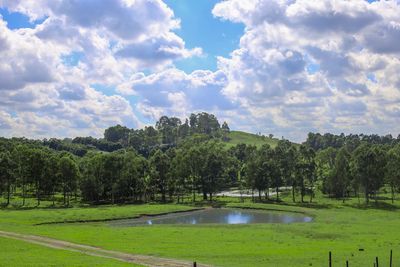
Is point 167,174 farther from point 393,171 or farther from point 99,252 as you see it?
point 99,252

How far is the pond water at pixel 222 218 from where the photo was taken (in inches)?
3826

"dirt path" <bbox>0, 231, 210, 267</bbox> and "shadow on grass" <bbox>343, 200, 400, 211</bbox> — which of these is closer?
"dirt path" <bbox>0, 231, 210, 267</bbox>

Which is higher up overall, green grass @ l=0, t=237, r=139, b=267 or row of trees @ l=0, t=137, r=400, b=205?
row of trees @ l=0, t=137, r=400, b=205

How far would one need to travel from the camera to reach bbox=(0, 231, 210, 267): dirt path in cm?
4274

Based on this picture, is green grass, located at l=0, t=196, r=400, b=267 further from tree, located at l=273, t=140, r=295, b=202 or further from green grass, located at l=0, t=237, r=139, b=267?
tree, located at l=273, t=140, r=295, b=202

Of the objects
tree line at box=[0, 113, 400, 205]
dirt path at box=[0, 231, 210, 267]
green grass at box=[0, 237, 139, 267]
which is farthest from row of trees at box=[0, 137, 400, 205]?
green grass at box=[0, 237, 139, 267]

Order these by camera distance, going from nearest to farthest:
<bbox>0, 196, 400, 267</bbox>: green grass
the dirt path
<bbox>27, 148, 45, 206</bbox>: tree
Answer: the dirt path, <bbox>0, 196, 400, 267</bbox>: green grass, <bbox>27, 148, 45, 206</bbox>: tree

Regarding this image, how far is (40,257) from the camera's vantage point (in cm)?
4397

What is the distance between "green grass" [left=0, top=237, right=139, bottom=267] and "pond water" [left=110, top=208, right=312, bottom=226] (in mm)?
38061

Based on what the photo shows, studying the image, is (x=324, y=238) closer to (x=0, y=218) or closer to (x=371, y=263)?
(x=371, y=263)

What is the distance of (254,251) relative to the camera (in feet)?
168

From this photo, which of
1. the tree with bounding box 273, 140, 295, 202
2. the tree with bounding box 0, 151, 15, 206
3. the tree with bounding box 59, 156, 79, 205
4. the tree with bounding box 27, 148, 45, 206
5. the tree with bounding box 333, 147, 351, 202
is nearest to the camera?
the tree with bounding box 0, 151, 15, 206

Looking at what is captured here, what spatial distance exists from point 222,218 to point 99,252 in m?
59.3

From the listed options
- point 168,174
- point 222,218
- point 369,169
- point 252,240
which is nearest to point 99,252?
point 252,240
